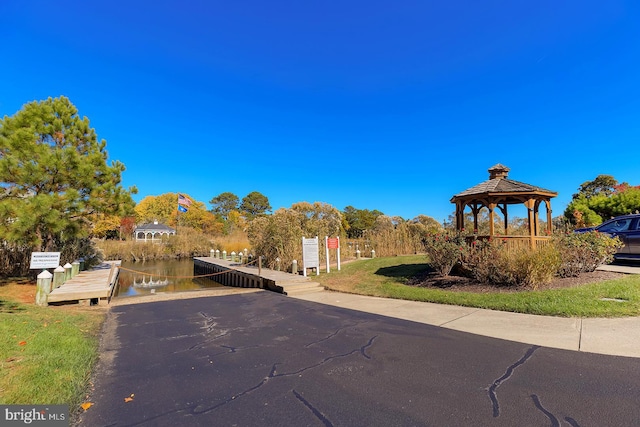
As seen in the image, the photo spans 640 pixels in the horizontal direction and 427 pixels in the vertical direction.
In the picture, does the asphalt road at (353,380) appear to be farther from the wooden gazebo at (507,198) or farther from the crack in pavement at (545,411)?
the wooden gazebo at (507,198)

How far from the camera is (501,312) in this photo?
677 cm

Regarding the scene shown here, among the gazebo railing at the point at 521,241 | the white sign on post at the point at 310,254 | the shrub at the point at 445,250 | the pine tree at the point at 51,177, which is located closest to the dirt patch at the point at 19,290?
the pine tree at the point at 51,177

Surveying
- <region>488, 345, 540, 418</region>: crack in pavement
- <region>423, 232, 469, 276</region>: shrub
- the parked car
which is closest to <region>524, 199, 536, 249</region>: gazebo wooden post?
<region>423, 232, 469, 276</region>: shrub

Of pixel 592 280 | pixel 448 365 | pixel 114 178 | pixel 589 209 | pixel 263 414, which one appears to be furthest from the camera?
pixel 589 209

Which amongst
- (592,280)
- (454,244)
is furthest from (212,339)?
(592,280)

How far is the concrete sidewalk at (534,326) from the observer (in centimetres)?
458

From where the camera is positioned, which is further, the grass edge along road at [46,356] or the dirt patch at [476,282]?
the dirt patch at [476,282]

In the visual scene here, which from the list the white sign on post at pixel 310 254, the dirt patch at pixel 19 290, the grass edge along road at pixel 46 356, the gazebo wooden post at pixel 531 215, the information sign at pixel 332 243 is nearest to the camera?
the grass edge along road at pixel 46 356

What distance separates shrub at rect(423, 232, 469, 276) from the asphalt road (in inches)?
174

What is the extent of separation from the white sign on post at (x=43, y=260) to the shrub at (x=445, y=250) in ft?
38.5

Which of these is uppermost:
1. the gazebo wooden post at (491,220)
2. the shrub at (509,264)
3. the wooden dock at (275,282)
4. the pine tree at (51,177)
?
the pine tree at (51,177)

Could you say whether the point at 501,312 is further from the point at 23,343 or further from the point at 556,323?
the point at 23,343

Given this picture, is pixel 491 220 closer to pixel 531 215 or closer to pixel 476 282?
pixel 531 215

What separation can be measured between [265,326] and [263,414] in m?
3.50
